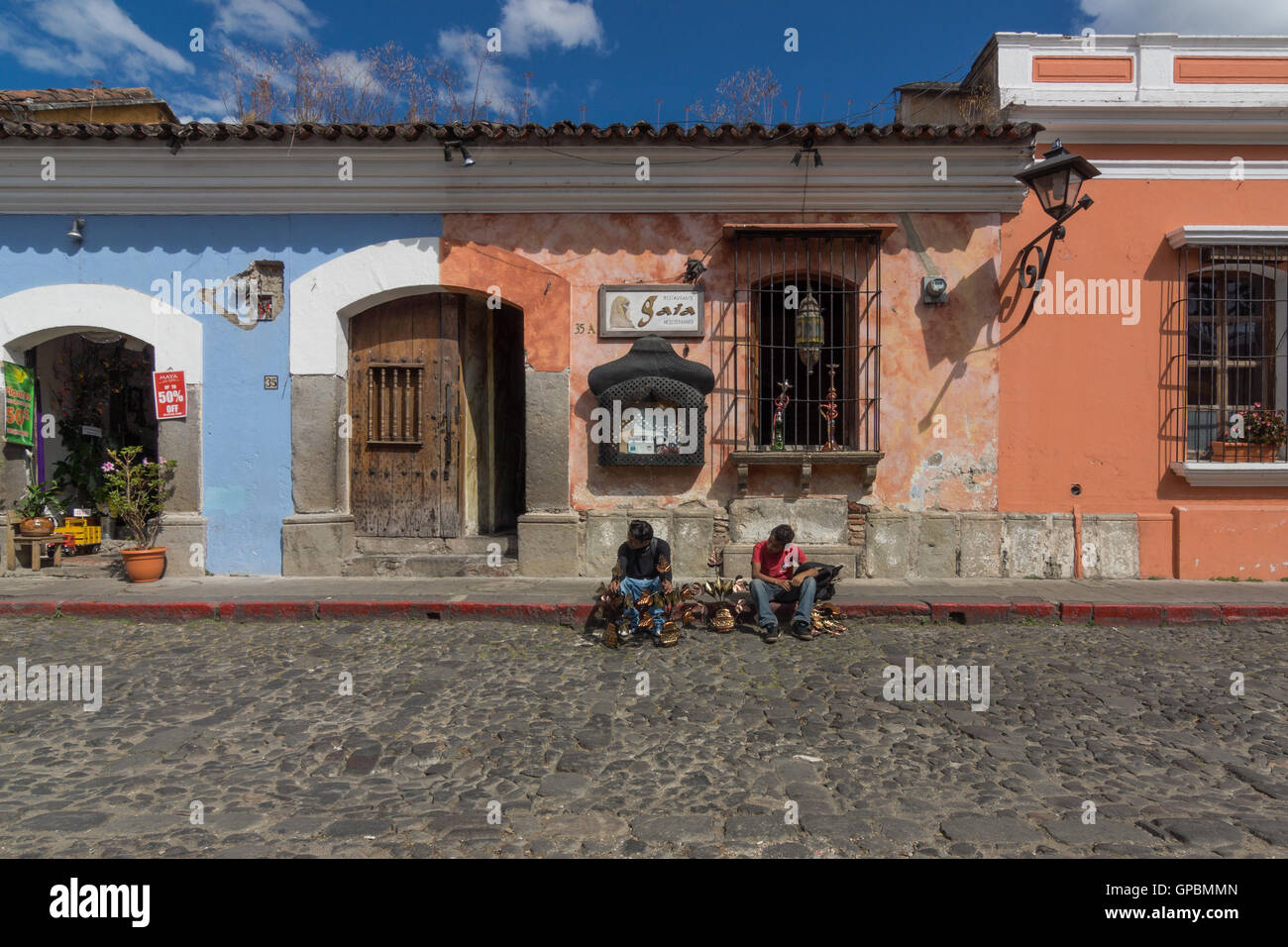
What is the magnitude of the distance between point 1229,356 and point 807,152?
5274 millimetres

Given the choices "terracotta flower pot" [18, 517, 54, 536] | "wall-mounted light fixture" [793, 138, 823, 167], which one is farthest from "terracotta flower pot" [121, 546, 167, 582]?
"wall-mounted light fixture" [793, 138, 823, 167]

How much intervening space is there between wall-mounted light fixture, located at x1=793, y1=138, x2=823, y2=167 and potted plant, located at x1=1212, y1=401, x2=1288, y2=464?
211 inches

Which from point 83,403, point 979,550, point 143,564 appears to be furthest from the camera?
point 83,403

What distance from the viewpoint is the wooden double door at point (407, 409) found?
28.5 ft

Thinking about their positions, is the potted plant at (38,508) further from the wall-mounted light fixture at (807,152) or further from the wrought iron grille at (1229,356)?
the wrought iron grille at (1229,356)

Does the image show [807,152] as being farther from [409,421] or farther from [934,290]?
[409,421]

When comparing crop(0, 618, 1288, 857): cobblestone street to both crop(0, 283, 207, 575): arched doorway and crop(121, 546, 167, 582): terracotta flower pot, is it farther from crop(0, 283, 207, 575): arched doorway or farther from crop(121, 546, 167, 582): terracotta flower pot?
crop(0, 283, 207, 575): arched doorway

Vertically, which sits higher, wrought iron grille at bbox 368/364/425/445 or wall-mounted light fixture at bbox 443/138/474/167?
wall-mounted light fixture at bbox 443/138/474/167

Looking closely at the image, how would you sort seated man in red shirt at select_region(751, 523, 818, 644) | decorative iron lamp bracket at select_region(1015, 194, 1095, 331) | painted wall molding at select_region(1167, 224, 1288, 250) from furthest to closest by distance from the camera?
1. painted wall molding at select_region(1167, 224, 1288, 250)
2. decorative iron lamp bracket at select_region(1015, 194, 1095, 331)
3. seated man in red shirt at select_region(751, 523, 818, 644)

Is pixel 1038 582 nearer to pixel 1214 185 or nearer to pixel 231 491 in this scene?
pixel 1214 185

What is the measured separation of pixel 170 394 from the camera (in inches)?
326

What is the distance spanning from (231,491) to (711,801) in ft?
23.4

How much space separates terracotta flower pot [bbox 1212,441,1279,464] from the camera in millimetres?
8242

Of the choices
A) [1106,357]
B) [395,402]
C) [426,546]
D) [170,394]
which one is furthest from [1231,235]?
[170,394]
